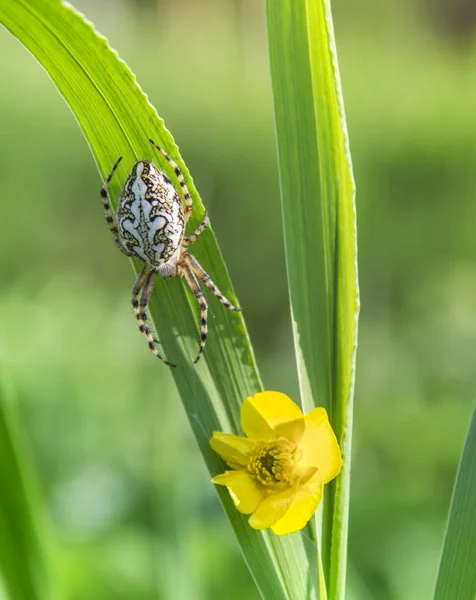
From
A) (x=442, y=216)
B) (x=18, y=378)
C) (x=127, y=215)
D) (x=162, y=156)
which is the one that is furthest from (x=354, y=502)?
(x=442, y=216)

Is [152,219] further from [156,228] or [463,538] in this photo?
[463,538]

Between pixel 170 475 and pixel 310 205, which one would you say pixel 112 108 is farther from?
pixel 170 475

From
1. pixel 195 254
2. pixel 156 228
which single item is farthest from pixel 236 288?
pixel 195 254

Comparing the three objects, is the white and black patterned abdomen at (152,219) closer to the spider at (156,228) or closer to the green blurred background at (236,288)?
the spider at (156,228)

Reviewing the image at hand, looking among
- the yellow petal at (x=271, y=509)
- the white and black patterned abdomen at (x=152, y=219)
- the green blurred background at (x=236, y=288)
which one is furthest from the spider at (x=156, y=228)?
the green blurred background at (x=236, y=288)

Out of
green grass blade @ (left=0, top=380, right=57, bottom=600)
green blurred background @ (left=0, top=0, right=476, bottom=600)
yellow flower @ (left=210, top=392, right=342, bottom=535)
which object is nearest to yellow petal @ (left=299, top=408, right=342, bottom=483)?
yellow flower @ (left=210, top=392, right=342, bottom=535)

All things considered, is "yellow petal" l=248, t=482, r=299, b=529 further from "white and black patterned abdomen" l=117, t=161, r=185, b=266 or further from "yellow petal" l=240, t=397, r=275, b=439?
"white and black patterned abdomen" l=117, t=161, r=185, b=266
